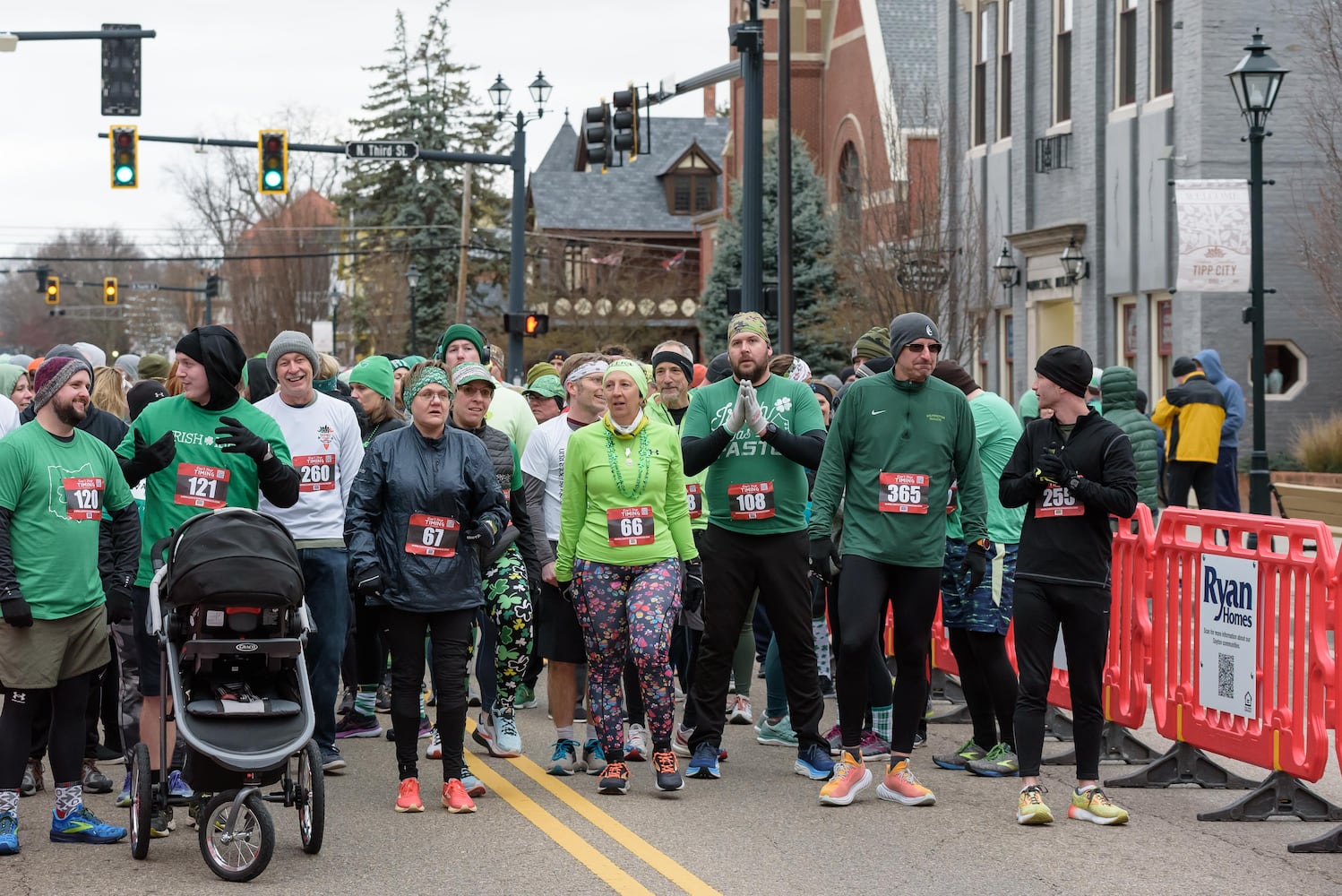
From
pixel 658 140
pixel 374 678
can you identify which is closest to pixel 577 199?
pixel 658 140

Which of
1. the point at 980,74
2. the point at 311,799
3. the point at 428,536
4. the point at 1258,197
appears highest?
the point at 980,74

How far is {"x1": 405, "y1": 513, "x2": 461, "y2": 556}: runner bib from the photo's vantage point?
831 cm

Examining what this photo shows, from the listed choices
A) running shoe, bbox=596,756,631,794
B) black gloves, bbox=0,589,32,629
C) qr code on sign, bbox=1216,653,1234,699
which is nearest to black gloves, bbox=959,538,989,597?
qr code on sign, bbox=1216,653,1234,699

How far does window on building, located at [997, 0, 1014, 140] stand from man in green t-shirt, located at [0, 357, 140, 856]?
85.5ft

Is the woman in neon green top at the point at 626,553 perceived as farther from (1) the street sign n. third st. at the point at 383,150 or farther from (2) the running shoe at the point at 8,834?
(1) the street sign n. third st. at the point at 383,150

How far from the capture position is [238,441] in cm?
781

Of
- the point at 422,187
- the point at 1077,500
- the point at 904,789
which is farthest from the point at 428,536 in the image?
the point at 422,187

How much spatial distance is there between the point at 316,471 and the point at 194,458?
1.30 m

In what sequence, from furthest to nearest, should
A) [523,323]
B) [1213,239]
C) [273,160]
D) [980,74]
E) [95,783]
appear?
[980,74], [523,323], [273,160], [1213,239], [95,783]

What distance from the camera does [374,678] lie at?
10867 mm

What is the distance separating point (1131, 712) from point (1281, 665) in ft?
4.71

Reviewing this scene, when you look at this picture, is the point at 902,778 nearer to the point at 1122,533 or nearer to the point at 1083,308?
the point at 1122,533

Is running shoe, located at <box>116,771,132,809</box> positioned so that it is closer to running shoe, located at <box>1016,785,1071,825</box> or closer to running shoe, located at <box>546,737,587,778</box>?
running shoe, located at <box>546,737,587,778</box>

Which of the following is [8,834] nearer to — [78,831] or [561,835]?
[78,831]
